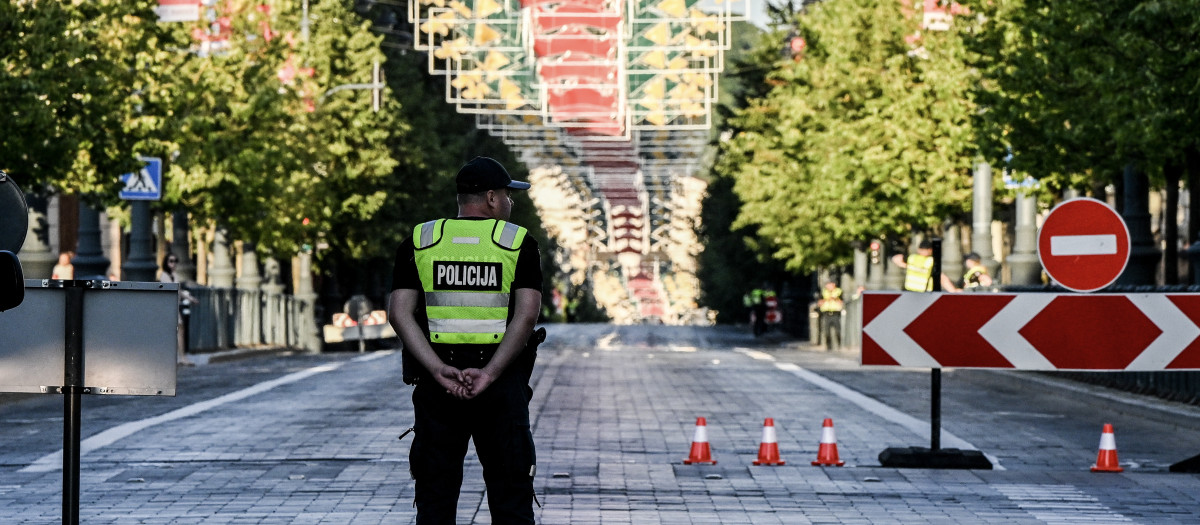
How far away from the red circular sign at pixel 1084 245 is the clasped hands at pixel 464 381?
868 centimetres

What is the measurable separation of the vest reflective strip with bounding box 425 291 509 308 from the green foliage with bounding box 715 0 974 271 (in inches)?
987

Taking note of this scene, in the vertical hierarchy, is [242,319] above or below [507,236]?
below

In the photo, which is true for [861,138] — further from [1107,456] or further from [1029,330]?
[1107,456]

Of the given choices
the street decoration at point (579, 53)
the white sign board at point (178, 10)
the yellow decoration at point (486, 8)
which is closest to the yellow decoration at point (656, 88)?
the street decoration at point (579, 53)

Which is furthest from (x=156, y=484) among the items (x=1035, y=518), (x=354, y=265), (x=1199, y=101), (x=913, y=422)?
(x=354, y=265)

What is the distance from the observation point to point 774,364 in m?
36.0

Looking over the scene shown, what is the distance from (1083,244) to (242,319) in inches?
1205

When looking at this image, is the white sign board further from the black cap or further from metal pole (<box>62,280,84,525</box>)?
the black cap

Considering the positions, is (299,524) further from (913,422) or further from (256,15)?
(256,15)

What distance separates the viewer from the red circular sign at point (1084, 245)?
15.2 m

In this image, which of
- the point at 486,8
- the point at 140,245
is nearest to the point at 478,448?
the point at 140,245

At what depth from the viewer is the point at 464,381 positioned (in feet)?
23.7

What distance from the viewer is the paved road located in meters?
11.6

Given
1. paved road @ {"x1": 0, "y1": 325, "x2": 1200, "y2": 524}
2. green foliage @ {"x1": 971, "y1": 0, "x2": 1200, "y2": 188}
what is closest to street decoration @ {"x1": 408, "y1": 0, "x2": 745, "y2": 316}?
green foliage @ {"x1": 971, "y1": 0, "x2": 1200, "y2": 188}
